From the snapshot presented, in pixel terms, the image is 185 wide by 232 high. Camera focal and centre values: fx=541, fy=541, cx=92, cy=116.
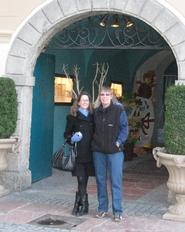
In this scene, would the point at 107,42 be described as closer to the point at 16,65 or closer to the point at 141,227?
the point at 16,65

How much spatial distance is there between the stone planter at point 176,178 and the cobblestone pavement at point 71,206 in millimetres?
160

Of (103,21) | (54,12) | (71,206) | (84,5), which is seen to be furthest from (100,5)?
(71,206)

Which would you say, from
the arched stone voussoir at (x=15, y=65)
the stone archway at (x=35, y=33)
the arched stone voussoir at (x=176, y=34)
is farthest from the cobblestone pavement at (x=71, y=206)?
the arched stone voussoir at (x=176, y=34)

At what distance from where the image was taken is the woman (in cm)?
682

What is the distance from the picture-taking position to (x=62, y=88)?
10922mm

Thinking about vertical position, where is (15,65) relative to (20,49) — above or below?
below

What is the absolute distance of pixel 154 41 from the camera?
8867 millimetres

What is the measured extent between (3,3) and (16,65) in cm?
101

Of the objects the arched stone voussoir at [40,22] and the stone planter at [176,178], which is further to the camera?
the arched stone voussoir at [40,22]

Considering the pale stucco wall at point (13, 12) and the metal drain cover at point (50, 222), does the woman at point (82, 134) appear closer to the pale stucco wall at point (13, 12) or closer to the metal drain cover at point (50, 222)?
the metal drain cover at point (50, 222)

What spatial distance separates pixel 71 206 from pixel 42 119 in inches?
90.5

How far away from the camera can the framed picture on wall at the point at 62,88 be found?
1076cm

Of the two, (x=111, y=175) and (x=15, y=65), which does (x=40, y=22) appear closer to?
(x=15, y=65)

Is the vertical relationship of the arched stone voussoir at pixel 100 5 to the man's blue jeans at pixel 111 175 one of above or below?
above
